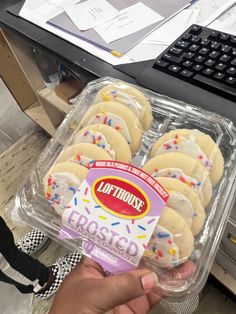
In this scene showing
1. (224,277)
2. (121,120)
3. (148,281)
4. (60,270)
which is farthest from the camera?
(60,270)

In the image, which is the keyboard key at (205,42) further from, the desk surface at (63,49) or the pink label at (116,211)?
the pink label at (116,211)

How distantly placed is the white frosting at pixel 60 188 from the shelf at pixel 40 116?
2.70 feet

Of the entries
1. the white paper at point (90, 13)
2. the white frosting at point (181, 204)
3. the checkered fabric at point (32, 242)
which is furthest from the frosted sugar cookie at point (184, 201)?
the checkered fabric at point (32, 242)

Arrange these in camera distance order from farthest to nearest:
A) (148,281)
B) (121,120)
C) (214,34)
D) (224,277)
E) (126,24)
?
1. (224,277)
2. (126,24)
3. (214,34)
4. (121,120)
5. (148,281)

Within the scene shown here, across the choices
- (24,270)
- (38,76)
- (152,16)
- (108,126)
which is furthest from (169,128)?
(38,76)

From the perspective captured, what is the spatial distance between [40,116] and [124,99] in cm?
85

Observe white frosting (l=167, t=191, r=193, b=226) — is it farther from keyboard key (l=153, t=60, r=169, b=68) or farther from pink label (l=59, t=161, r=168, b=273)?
keyboard key (l=153, t=60, r=169, b=68)

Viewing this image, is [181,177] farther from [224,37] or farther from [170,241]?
[224,37]

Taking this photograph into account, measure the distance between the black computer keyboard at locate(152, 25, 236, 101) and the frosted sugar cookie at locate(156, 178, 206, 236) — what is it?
196 mm

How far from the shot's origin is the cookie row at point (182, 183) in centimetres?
41

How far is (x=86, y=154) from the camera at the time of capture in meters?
0.47

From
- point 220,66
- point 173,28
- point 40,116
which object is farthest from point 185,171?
point 40,116

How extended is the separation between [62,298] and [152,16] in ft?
1.84

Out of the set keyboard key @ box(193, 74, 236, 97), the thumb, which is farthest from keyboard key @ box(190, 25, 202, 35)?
the thumb
